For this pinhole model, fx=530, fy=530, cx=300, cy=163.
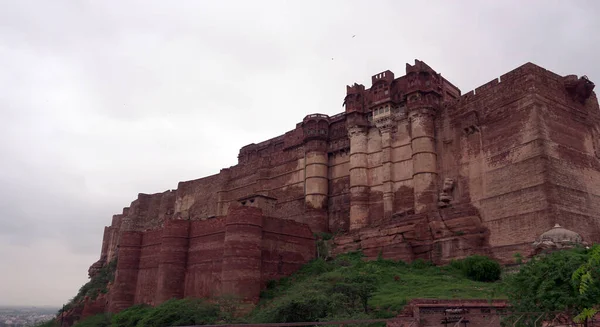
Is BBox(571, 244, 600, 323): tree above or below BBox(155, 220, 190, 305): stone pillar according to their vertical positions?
below

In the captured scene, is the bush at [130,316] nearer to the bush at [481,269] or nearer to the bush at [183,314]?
the bush at [183,314]

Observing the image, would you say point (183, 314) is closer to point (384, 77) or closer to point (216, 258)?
point (216, 258)

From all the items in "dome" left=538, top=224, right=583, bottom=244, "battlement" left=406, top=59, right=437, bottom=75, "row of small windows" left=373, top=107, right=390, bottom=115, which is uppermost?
"battlement" left=406, top=59, right=437, bottom=75

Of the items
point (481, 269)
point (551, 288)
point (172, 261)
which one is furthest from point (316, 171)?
point (551, 288)

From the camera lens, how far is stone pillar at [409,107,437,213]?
2731cm

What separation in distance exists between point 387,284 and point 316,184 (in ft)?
46.3

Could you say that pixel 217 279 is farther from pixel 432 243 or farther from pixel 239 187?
pixel 239 187

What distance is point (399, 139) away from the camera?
1189 inches

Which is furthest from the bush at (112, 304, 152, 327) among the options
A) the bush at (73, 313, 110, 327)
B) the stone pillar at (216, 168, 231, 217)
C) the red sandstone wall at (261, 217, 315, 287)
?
the stone pillar at (216, 168, 231, 217)

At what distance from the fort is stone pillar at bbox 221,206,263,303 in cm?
5

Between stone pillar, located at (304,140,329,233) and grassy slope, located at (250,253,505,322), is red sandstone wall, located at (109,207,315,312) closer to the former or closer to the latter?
grassy slope, located at (250,253,505,322)

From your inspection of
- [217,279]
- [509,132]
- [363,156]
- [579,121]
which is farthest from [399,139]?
[217,279]

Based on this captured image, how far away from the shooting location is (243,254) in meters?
24.4

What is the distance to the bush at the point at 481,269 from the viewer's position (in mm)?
21297
